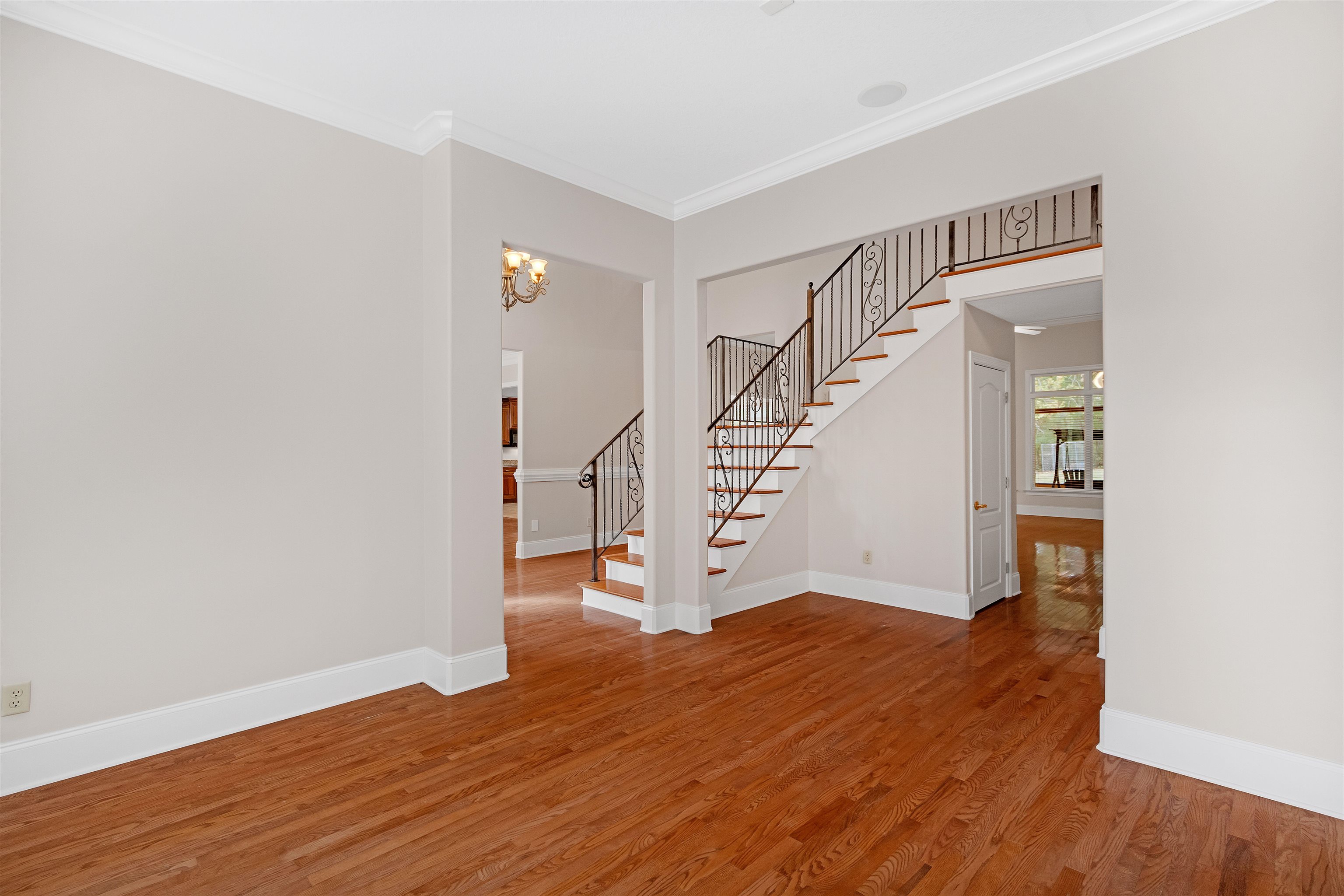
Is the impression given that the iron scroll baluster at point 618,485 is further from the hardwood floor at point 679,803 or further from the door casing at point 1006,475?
the hardwood floor at point 679,803

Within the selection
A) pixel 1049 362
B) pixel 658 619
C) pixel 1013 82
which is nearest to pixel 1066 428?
pixel 1049 362

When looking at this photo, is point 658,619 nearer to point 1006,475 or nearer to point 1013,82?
point 1006,475

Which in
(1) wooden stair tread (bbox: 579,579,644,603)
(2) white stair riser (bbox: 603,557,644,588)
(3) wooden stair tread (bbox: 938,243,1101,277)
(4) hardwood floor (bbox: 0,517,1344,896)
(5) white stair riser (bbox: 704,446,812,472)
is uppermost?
(3) wooden stair tread (bbox: 938,243,1101,277)

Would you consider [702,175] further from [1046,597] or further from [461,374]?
[1046,597]

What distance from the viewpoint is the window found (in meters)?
11.4

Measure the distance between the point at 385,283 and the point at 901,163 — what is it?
2.90 m

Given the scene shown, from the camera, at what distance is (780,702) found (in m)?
3.48

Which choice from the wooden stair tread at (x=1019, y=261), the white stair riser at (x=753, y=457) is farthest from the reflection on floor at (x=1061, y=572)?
the wooden stair tread at (x=1019, y=261)

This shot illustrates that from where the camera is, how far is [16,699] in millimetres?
2584

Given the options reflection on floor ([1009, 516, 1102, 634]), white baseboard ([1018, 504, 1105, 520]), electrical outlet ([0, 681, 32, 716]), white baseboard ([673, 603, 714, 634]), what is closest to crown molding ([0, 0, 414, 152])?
electrical outlet ([0, 681, 32, 716])

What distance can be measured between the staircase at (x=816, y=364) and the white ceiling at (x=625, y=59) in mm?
1438

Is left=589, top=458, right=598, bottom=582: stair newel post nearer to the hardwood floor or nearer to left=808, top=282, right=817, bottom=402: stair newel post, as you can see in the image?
the hardwood floor

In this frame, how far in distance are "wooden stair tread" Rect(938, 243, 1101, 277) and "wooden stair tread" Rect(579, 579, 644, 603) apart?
141 inches

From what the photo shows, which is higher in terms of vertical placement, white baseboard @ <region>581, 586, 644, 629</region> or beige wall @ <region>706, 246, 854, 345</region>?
beige wall @ <region>706, 246, 854, 345</region>
